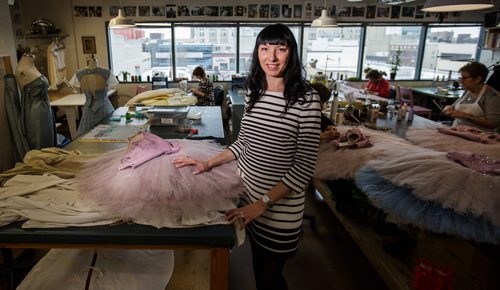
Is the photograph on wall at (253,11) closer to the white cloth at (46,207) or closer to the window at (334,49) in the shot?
the window at (334,49)

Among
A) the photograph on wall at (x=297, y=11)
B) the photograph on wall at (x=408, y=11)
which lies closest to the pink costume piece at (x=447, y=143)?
the photograph on wall at (x=297, y=11)

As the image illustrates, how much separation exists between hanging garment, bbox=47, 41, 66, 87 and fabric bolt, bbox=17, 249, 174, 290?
492cm

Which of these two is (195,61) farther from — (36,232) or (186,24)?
(36,232)

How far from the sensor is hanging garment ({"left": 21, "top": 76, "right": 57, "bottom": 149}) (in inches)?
117

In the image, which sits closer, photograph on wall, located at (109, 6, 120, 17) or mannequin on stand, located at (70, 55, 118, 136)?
mannequin on stand, located at (70, 55, 118, 136)

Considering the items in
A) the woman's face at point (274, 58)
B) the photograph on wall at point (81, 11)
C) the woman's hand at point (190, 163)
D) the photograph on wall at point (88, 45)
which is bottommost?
the woman's hand at point (190, 163)

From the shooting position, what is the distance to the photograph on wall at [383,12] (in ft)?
22.1

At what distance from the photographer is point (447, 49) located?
738 centimetres

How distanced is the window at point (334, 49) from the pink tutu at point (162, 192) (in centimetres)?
607

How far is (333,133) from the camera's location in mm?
2566

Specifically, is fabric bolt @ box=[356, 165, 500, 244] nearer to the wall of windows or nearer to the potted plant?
the wall of windows

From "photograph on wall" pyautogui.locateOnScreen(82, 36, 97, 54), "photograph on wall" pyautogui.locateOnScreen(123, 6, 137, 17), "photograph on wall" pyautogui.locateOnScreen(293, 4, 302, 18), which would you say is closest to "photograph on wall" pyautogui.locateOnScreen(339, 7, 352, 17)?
"photograph on wall" pyautogui.locateOnScreen(293, 4, 302, 18)

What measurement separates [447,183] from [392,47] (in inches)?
260

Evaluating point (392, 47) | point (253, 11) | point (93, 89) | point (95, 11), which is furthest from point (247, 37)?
point (93, 89)
